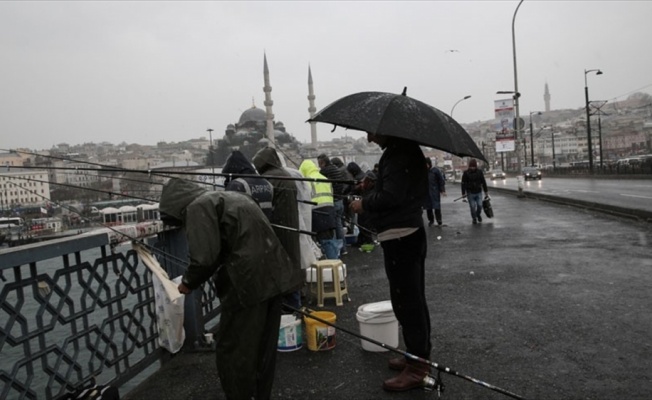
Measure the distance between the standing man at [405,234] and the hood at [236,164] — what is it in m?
1.41

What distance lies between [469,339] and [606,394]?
4.54 feet

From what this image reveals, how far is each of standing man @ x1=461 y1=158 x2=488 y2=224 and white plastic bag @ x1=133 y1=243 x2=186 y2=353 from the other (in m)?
9.99

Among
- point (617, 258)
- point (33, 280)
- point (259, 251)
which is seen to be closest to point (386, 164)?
point (259, 251)

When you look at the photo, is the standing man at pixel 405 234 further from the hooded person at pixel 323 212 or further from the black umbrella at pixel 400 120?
the hooded person at pixel 323 212

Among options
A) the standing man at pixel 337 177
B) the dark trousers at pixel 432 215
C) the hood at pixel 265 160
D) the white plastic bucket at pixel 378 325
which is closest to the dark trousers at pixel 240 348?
the white plastic bucket at pixel 378 325

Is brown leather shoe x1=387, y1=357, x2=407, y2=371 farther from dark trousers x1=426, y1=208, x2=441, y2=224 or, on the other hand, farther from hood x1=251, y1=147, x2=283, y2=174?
dark trousers x1=426, y1=208, x2=441, y2=224

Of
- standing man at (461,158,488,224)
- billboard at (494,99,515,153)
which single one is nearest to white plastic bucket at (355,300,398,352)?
standing man at (461,158,488,224)

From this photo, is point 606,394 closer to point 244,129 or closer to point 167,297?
point 167,297

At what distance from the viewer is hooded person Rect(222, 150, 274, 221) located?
4543 millimetres

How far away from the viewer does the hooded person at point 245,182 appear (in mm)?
4543

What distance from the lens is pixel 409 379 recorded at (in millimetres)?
3717

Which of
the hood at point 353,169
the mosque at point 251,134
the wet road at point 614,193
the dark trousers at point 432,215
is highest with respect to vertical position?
the mosque at point 251,134

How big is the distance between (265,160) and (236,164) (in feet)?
2.78

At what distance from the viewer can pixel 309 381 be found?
404 cm
